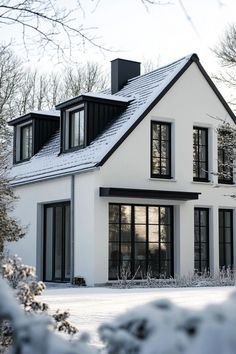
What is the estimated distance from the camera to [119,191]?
15.8 m

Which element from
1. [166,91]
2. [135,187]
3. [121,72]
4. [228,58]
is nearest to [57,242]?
[135,187]

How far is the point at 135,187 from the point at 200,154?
3.02 metres

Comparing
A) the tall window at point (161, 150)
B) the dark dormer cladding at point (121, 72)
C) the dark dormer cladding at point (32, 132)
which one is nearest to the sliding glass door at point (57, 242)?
the tall window at point (161, 150)

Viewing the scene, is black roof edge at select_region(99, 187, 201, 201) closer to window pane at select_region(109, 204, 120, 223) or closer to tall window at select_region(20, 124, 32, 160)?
window pane at select_region(109, 204, 120, 223)

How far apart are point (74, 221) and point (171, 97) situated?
15.7ft

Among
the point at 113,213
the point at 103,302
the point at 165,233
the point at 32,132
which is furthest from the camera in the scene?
the point at 32,132

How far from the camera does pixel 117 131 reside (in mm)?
16672

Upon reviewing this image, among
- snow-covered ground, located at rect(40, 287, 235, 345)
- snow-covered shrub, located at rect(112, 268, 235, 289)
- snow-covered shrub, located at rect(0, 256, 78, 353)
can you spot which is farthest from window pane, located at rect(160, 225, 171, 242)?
snow-covered shrub, located at rect(0, 256, 78, 353)

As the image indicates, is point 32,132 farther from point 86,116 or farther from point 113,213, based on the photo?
point 113,213

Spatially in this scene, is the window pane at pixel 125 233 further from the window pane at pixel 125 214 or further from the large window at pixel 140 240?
the window pane at pixel 125 214

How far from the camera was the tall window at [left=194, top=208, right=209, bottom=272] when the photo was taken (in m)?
17.9

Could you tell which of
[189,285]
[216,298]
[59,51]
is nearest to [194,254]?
[189,285]

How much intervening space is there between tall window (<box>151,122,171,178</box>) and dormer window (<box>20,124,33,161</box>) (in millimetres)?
5612

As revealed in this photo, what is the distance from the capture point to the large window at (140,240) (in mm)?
16484
